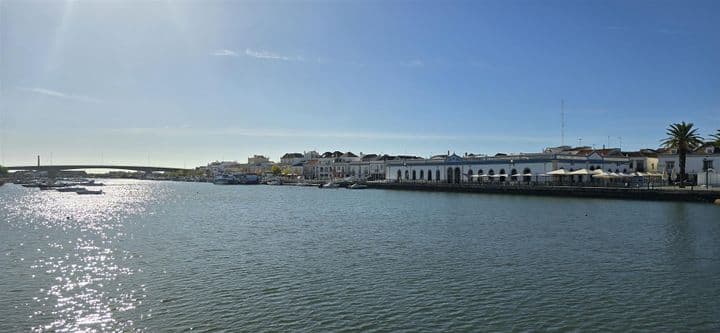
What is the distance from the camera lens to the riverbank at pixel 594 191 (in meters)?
52.1

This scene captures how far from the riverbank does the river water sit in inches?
961

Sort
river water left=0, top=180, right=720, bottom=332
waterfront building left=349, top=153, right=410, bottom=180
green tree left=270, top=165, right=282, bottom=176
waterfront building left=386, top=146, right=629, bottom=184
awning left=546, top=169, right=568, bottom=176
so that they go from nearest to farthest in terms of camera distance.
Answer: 1. river water left=0, top=180, right=720, bottom=332
2. awning left=546, top=169, right=568, bottom=176
3. waterfront building left=386, top=146, right=629, bottom=184
4. waterfront building left=349, top=153, right=410, bottom=180
5. green tree left=270, top=165, right=282, bottom=176

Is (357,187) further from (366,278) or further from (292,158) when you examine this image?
(292,158)

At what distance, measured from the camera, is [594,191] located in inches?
2402

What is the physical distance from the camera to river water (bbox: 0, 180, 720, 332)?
12984 mm

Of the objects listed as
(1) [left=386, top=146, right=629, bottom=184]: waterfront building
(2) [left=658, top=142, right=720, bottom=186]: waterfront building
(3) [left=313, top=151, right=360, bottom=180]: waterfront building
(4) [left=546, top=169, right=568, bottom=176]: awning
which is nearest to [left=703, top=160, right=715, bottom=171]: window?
(2) [left=658, top=142, right=720, bottom=186]: waterfront building

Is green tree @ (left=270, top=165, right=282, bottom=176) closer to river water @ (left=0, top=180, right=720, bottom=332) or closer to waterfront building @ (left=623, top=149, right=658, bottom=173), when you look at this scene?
waterfront building @ (left=623, top=149, right=658, bottom=173)

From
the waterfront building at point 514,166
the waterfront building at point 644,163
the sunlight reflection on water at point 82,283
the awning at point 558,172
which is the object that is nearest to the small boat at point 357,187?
the waterfront building at point 514,166

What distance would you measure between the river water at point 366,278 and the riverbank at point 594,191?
2442 cm

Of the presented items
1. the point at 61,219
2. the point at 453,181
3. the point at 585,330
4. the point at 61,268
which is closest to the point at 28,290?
the point at 61,268

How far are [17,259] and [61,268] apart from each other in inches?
137

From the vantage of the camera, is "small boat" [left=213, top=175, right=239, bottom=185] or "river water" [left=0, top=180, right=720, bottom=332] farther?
"small boat" [left=213, top=175, right=239, bottom=185]

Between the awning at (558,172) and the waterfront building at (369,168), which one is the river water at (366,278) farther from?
the waterfront building at (369,168)

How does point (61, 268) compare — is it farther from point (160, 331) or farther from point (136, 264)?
point (160, 331)
